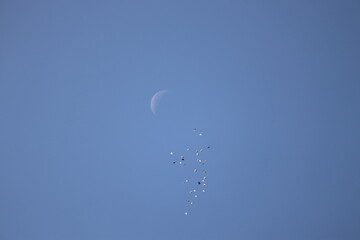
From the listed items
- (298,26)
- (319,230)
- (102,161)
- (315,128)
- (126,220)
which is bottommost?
(319,230)

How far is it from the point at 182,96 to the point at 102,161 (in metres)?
Answer: 1.49

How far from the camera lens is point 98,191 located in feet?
15.5

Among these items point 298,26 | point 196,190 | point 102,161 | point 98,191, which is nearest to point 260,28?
point 298,26

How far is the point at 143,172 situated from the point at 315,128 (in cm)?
259

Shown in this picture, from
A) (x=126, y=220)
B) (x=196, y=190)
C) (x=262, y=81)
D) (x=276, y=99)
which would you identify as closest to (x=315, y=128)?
(x=276, y=99)

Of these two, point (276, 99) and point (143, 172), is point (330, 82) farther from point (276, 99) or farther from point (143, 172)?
point (143, 172)

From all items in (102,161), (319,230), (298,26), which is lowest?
(319,230)

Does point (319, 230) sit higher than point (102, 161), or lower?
lower

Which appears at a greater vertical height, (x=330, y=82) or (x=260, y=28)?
(x=260, y=28)

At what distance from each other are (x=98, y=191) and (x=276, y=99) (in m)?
2.92

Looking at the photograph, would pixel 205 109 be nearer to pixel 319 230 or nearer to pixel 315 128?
pixel 315 128

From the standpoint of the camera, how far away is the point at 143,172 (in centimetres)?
470

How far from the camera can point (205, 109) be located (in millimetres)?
4707

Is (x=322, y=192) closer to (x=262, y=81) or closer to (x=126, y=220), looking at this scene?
(x=262, y=81)
